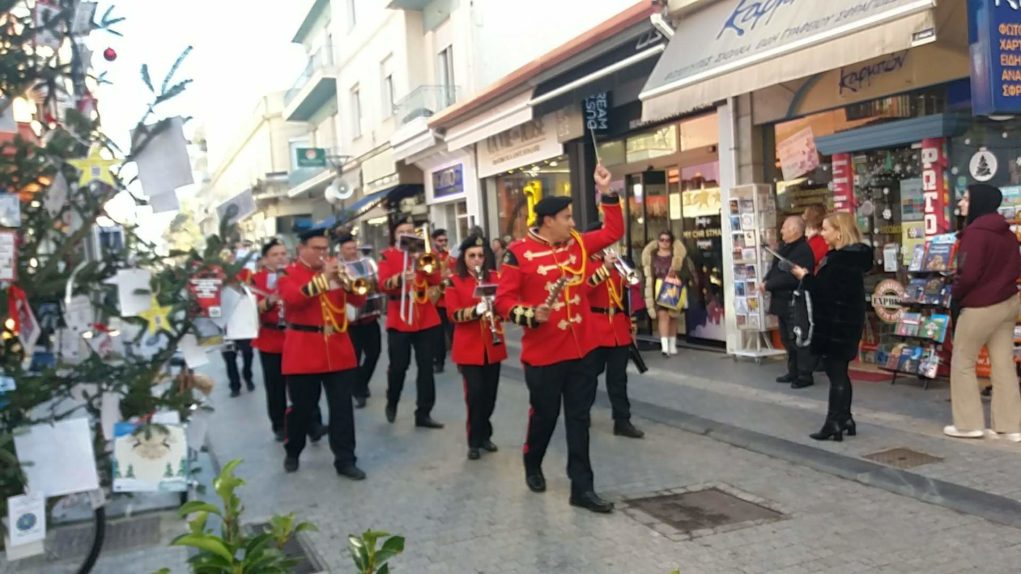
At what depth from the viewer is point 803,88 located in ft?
30.7

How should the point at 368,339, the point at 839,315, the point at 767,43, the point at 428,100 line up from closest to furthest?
1. the point at 839,315
2. the point at 767,43
3. the point at 368,339
4. the point at 428,100

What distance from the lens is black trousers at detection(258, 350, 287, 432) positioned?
25.7 feet

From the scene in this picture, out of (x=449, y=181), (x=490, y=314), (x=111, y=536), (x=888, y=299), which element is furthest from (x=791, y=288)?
(x=449, y=181)

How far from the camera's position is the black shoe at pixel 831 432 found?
634cm

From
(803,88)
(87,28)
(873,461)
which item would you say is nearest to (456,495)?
(873,461)

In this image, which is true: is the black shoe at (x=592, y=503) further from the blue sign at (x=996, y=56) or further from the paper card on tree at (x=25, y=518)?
the blue sign at (x=996, y=56)

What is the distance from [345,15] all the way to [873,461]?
85.6ft

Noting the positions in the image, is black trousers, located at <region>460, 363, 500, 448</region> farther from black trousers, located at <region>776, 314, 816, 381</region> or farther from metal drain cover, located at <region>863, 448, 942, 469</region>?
black trousers, located at <region>776, 314, 816, 381</region>

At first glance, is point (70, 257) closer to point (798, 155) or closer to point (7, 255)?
point (7, 255)

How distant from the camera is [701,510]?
5289 mm

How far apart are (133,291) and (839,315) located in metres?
4.69

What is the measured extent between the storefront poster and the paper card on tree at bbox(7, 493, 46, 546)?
26.6 feet

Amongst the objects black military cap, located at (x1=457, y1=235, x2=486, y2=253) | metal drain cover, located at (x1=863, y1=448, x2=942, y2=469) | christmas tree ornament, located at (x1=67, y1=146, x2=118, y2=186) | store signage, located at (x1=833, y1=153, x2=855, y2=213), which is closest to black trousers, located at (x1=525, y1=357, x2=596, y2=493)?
black military cap, located at (x1=457, y1=235, x2=486, y2=253)

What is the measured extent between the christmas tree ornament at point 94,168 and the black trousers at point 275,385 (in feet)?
15.4
